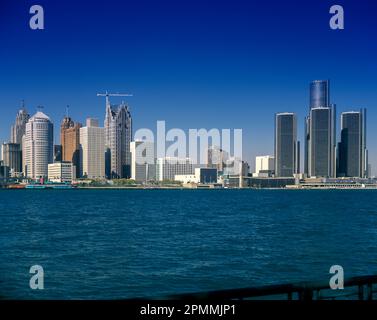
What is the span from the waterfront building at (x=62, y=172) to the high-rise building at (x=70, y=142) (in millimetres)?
3874

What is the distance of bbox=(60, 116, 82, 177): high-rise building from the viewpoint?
17838cm

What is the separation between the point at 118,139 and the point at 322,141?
229 ft

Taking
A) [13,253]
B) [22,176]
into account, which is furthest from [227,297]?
[22,176]

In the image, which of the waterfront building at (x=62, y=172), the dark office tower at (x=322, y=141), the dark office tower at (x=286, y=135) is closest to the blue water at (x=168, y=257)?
the dark office tower at (x=286, y=135)

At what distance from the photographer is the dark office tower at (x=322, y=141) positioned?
13400cm

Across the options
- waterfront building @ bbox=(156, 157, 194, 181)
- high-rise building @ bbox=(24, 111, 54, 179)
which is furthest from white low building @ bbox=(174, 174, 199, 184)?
high-rise building @ bbox=(24, 111, 54, 179)

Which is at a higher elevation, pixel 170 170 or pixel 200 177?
pixel 170 170

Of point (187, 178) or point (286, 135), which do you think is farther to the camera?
point (187, 178)

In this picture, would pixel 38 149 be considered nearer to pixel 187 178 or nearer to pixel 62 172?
pixel 62 172

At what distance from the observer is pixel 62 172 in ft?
555

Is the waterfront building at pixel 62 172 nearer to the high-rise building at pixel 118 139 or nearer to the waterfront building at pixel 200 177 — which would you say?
the high-rise building at pixel 118 139

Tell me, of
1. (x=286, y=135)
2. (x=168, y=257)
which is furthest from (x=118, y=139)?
(x=168, y=257)

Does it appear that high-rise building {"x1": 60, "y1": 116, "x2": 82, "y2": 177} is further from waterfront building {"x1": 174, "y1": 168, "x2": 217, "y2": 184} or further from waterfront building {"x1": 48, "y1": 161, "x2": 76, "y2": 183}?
waterfront building {"x1": 174, "y1": 168, "x2": 217, "y2": 184}
